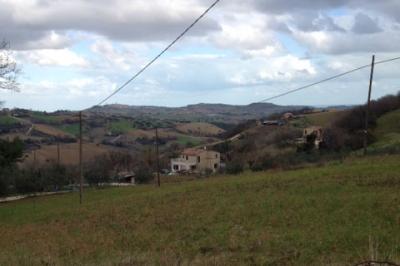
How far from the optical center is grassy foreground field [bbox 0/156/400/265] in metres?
11.3

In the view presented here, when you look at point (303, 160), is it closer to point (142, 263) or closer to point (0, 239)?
point (0, 239)

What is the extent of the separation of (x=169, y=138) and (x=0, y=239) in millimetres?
110246

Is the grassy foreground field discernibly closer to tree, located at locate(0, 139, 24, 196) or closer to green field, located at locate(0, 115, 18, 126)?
tree, located at locate(0, 139, 24, 196)

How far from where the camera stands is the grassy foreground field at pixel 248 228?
444 inches

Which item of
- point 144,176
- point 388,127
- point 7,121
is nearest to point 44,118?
point 7,121

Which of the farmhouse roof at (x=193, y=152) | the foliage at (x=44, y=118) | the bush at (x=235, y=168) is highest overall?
the foliage at (x=44, y=118)

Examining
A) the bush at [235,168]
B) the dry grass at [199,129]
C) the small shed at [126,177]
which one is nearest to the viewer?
the bush at [235,168]

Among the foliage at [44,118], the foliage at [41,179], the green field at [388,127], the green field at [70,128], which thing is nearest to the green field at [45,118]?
the foliage at [44,118]

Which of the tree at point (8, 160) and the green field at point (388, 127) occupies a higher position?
the green field at point (388, 127)

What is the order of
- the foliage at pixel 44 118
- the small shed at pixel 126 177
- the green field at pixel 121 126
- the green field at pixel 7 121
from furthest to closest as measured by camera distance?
1. the foliage at pixel 44 118
2. the green field at pixel 121 126
3. the green field at pixel 7 121
4. the small shed at pixel 126 177

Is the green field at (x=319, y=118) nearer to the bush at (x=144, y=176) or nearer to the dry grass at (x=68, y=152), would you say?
the bush at (x=144, y=176)

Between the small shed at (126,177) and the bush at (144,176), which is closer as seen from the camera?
the bush at (144,176)

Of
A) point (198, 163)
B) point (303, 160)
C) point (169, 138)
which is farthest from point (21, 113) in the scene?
point (303, 160)

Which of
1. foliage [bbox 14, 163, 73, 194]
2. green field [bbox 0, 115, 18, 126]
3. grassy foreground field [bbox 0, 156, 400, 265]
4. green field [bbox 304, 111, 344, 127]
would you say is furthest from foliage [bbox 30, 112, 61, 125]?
grassy foreground field [bbox 0, 156, 400, 265]
